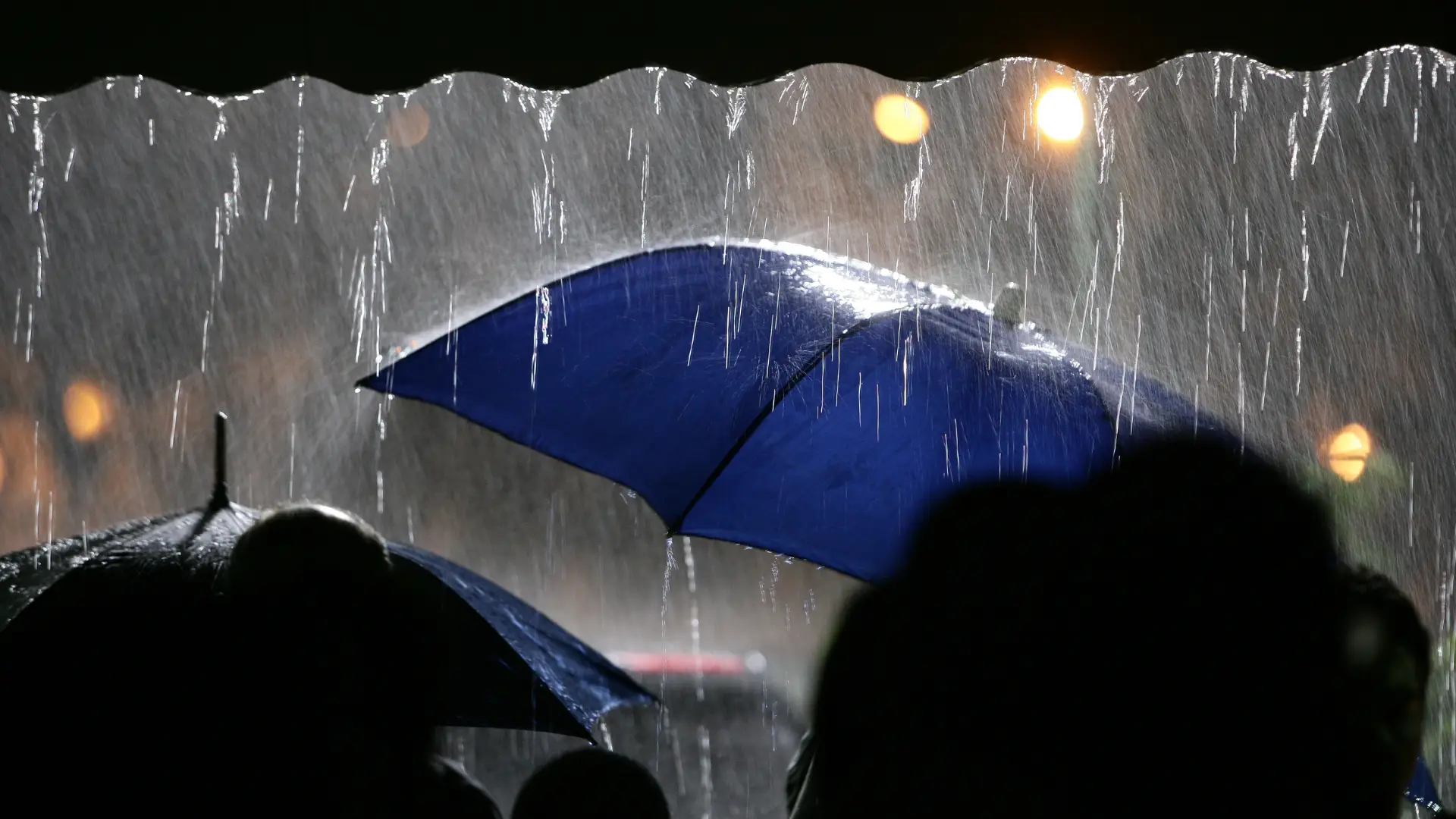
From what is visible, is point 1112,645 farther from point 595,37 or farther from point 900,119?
point 900,119

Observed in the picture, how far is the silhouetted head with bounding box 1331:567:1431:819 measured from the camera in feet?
2.50

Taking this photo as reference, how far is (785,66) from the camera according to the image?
2.67 metres

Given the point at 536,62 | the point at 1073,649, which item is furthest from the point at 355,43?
the point at 1073,649

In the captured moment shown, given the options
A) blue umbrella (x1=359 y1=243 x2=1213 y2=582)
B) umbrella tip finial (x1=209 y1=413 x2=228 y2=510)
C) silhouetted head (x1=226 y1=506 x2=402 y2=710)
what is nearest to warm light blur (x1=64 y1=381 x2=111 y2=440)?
blue umbrella (x1=359 y1=243 x2=1213 y2=582)

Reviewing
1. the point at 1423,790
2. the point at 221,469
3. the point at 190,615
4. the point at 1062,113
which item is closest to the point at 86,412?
the point at 1062,113

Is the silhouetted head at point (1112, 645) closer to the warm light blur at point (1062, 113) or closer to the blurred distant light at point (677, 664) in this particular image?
the warm light blur at point (1062, 113)

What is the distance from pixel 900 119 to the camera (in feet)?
36.7

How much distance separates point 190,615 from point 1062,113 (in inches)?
180

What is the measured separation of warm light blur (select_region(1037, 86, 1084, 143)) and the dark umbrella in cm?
313

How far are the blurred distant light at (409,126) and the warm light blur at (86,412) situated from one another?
4108 mm

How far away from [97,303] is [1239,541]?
50.1 ft

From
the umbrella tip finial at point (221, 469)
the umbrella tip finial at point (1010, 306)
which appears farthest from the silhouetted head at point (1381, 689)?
the umbrella tip finial at point (221, 469)

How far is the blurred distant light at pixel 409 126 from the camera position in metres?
12.6

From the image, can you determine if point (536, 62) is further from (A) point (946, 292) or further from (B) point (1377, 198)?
(B) point (1377, 198)
